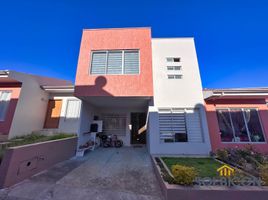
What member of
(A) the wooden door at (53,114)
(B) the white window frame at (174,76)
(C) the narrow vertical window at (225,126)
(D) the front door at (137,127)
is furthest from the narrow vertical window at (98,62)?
(C) the narrow vertical window at (225,126)

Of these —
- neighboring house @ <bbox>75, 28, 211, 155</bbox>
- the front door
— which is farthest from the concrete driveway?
the front door

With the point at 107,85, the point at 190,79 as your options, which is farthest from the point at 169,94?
the point at 107,85

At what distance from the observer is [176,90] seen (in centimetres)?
714

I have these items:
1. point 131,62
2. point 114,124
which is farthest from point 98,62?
point 114,124

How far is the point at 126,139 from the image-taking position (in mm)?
10266

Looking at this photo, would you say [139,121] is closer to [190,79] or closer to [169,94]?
[169,94]

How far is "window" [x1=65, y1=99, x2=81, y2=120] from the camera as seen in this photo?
362 inches

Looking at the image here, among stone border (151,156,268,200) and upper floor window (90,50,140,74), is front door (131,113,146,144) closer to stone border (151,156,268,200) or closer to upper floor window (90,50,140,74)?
upper floor window (90,50,140,74)

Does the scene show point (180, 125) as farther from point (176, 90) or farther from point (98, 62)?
point (98, 62)

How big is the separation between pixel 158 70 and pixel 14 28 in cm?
1007

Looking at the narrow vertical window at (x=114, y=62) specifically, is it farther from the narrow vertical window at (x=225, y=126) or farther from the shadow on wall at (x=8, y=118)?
the narrow vertical window at (x=225, y=126)

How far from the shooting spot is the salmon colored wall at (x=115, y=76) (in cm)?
724

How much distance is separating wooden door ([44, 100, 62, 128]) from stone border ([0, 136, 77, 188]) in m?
3.83

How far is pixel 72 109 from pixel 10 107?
3.48 metres
